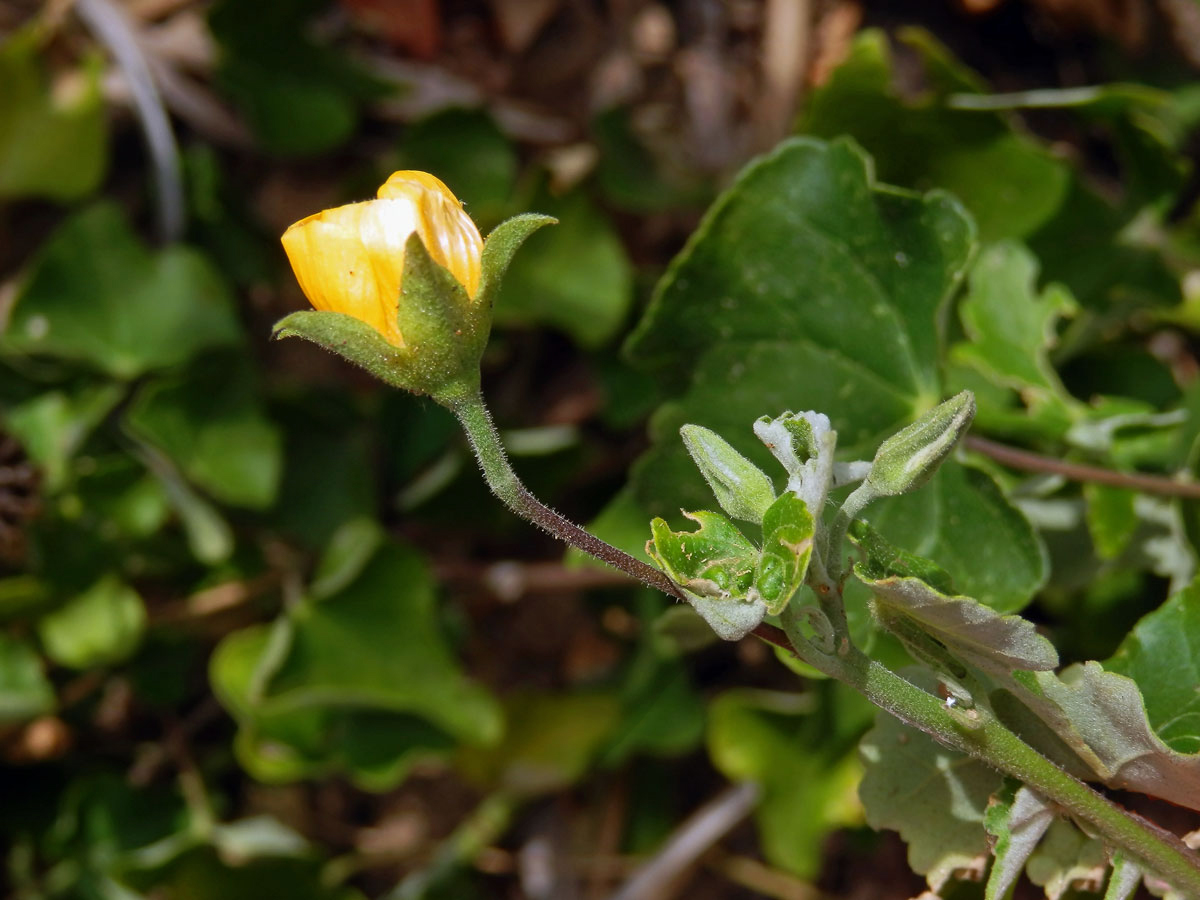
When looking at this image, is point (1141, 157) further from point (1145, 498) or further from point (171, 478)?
point (171, 478)

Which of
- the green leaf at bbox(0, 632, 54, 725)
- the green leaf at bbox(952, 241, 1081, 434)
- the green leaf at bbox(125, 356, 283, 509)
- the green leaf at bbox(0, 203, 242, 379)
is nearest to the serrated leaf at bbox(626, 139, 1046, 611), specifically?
the green leaf at bbox(952, 241, 1081, 434)

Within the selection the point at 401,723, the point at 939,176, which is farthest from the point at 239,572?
the point at 939,176

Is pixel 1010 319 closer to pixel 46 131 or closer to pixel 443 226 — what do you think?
pixel 443 226

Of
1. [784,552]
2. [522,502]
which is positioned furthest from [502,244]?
[784,552]

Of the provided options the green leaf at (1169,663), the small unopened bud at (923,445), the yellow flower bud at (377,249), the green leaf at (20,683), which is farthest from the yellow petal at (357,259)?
the green leaf at (20,683)

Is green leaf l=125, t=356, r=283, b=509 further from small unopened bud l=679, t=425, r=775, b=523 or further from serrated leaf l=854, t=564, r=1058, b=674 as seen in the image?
serrated leaf l=854, t=564, r=1058, b=674

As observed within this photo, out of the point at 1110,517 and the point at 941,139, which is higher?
the point at 941,139
